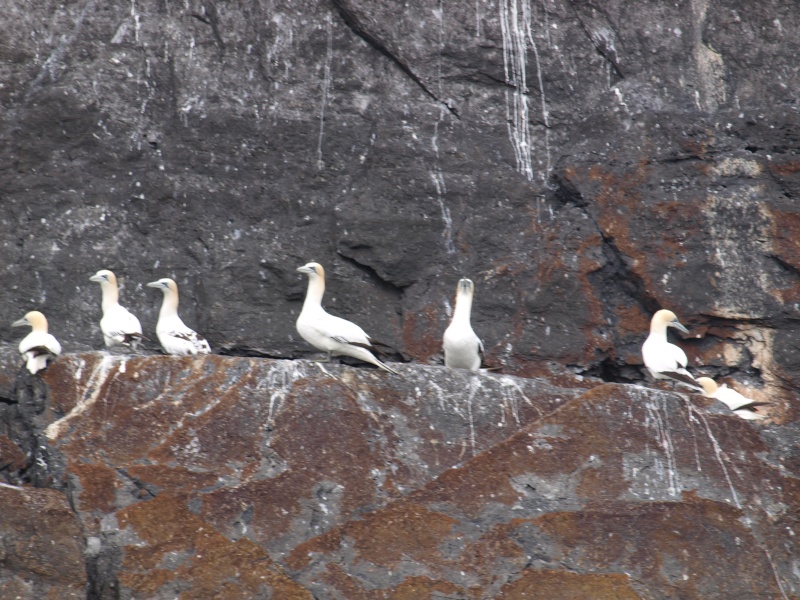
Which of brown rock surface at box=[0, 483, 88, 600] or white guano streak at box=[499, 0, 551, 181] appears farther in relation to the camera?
white guano streak at box=[499, 0, 551, 181]

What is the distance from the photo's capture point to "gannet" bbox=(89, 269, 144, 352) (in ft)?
43.0

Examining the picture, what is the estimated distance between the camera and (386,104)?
15.4 m

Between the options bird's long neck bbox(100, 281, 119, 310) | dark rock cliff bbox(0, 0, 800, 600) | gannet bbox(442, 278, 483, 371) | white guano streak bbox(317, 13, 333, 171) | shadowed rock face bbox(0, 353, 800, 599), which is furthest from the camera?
white guano streak bbox(317, 13, 333, 171)

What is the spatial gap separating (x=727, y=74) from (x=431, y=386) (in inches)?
228

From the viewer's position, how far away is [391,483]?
459 inches

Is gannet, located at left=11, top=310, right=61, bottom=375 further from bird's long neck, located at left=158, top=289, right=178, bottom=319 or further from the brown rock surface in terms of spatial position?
the brown rock surface

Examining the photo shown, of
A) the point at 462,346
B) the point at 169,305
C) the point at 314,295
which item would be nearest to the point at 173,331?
the point at 169,305

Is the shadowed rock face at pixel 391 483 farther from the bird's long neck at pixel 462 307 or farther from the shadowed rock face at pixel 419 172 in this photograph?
the shadowed rock face at pixel 419 172

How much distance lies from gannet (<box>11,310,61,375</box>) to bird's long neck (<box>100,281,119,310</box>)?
75 cm

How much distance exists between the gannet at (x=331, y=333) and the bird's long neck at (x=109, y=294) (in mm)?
1951

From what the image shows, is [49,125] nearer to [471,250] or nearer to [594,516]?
[471,250]

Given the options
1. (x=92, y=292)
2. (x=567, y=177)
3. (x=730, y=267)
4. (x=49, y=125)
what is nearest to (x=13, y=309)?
(x=92, y=292)

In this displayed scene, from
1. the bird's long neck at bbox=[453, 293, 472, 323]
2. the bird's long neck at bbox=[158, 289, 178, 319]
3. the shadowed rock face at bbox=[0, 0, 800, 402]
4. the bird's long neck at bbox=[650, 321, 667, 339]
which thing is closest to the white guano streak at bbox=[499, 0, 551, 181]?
the shadowed rock face at bbox=[0, 0, 800, 402]

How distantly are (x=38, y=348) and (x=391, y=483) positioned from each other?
3.17m
